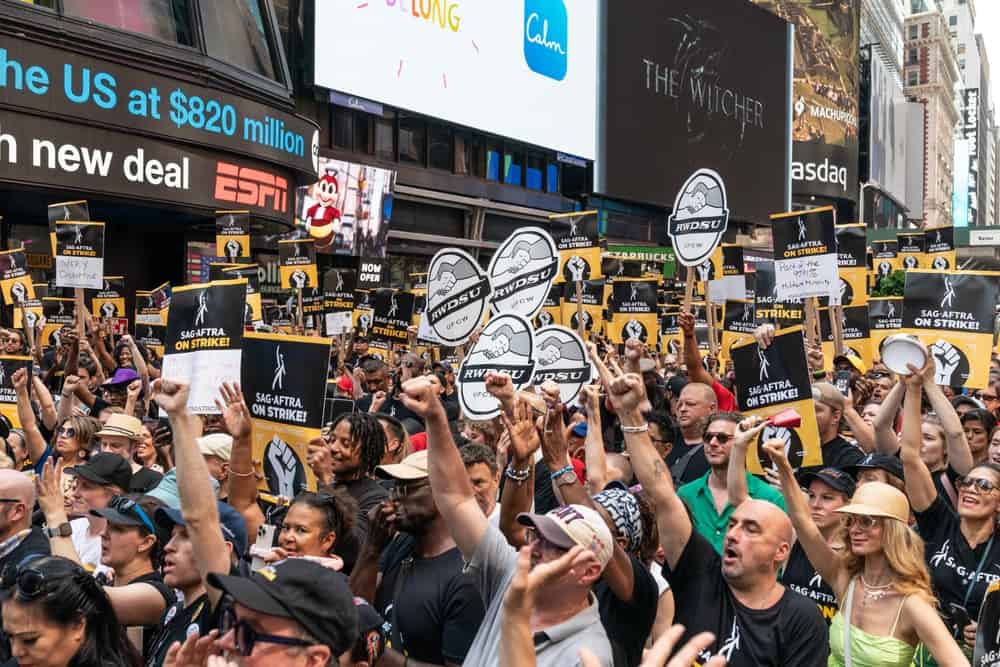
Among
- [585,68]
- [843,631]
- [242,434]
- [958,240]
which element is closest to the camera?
[843,631]

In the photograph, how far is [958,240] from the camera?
71.4m

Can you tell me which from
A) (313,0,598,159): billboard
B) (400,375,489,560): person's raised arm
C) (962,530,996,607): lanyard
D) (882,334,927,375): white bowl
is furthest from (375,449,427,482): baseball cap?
(313,0,598,159): billboard

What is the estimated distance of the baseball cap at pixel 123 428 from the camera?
7.22 metres

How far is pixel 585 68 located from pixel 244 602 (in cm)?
4025

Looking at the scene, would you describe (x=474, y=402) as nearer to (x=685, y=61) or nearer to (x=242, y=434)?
(x=242, y=434)

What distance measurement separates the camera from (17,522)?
16.2 feet

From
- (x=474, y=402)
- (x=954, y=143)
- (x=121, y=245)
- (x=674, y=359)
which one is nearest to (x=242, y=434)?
(x=474, y=402)

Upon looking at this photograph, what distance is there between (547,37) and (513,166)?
4268 millimetres

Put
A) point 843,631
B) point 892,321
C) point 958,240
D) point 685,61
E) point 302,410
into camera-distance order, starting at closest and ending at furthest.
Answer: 1. point 843,631
2. point 302,410
3. point 892,321
4. point 685,61
5. point 958,240

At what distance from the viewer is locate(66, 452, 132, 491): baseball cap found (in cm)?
571

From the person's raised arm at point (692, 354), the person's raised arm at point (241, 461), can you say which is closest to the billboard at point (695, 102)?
the person's raised arm at point (692, 354)

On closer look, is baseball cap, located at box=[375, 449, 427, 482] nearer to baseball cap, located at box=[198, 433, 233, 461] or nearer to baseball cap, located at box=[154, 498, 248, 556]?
baseball cap, located at box=[154, 498, 248, 556]

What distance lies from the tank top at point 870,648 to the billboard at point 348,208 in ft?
80.3

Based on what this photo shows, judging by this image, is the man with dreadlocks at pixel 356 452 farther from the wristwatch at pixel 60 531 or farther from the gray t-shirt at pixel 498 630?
the gray t-shirt at pixel 498 630
